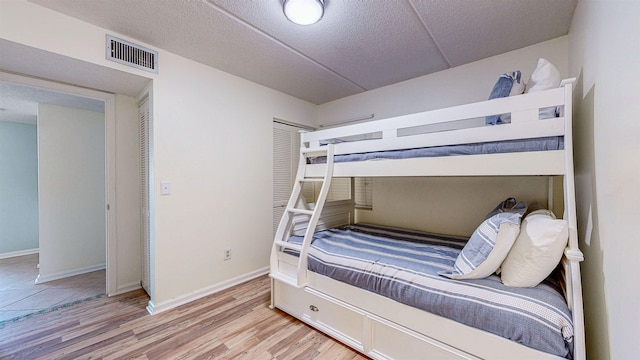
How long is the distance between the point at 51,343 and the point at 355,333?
2.09m

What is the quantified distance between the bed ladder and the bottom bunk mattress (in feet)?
0.27

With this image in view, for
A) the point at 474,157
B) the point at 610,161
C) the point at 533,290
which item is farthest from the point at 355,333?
the point at 610,161

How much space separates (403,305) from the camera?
1.38 m

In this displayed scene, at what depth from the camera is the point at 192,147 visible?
2271 millimetres

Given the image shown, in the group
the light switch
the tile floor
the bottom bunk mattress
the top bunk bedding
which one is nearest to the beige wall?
the tile floor

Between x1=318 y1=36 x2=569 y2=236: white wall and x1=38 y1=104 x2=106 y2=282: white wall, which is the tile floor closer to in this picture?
x1=38 y1=104 x2=106 y2=282: white wall

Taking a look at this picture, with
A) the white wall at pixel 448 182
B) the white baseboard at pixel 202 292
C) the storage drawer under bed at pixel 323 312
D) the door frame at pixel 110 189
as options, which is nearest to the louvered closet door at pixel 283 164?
the white baseboard at pixel 202 292

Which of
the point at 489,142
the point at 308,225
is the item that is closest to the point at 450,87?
the point at 489,142

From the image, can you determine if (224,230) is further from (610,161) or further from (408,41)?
(610,161)

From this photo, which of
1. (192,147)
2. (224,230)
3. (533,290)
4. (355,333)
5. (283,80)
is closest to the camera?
(533,290)

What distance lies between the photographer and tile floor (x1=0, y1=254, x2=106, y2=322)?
2.12m

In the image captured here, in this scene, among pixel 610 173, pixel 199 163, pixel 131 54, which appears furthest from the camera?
pixel 199 163

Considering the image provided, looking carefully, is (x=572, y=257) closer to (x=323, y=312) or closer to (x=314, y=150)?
(x=323, y=312)

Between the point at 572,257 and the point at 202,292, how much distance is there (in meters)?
2.67
